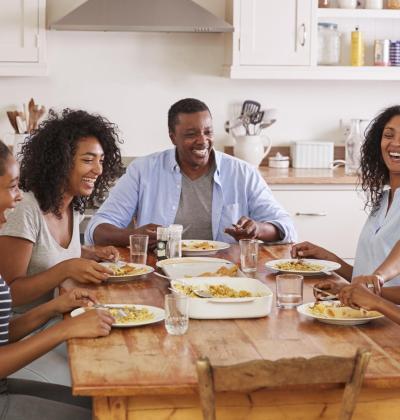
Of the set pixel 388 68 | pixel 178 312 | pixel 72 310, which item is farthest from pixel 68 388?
pixel 388 68

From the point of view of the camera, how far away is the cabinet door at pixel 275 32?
5.01 m

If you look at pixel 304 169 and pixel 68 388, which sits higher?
pixel 304 169

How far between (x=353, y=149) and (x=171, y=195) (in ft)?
5.87

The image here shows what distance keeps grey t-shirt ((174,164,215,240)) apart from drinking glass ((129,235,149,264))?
717mm

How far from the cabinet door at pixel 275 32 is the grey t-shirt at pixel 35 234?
2.37 metres

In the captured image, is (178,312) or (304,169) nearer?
(178,312)

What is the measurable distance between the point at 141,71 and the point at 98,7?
1.87 feet

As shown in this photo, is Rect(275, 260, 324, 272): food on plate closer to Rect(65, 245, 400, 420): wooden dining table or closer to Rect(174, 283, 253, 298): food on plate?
Rect(174, 283, 253, 298): food on plate

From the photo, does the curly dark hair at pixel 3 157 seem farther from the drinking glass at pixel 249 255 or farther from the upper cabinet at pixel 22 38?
the upper cabinet at pixel 22 38

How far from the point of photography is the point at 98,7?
4.82m

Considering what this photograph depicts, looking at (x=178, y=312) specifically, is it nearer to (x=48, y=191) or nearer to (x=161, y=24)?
(x=48, y=191)

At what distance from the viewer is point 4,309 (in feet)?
7.49

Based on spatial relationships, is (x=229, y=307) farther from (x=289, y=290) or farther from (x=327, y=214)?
(x=327, y=214)

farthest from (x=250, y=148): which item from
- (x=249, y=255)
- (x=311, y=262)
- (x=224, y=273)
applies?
(x=224, y=273)
